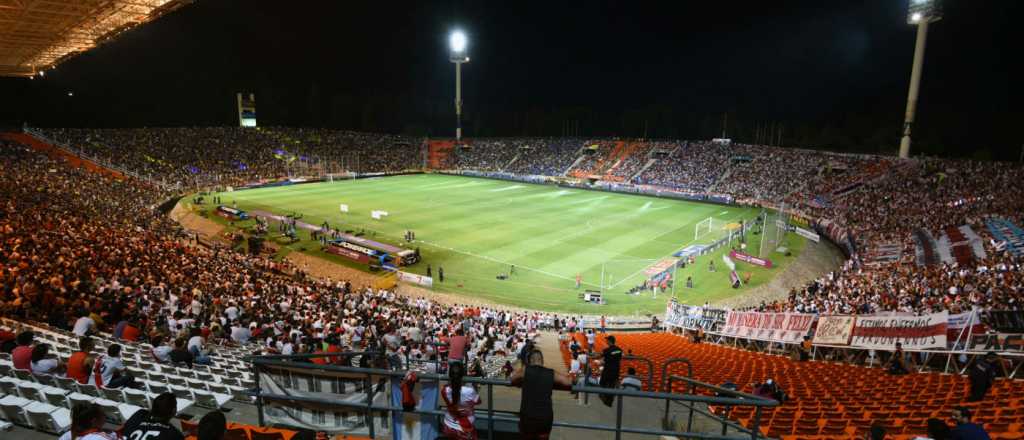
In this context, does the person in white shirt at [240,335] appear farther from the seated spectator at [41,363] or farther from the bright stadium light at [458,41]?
the bright stadium light at [458,41]

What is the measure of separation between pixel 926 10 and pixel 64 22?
233 feet

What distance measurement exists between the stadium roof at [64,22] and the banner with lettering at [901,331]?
1111 inches

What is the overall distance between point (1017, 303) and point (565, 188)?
5956 centimetres

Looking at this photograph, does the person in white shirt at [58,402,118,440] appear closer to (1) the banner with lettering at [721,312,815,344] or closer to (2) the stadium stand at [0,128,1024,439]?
(2) the stadium stand at [0,128,1024,439]

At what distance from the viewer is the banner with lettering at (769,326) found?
17859mm

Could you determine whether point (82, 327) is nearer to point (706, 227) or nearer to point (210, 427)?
point (210, 427)

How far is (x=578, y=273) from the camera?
113 feet

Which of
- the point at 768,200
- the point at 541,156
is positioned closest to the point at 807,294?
the point at 768,200

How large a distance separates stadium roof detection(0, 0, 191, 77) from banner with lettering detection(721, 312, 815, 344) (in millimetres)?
26899

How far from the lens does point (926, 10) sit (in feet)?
177

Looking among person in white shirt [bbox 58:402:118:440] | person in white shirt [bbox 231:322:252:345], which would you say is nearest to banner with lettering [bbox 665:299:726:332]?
person in white shirt [bbox 231:322:252:345]

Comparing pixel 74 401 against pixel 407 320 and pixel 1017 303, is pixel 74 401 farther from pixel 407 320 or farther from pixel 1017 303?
pixel 1017 303

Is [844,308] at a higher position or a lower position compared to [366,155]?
lower

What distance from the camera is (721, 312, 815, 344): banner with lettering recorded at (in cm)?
1786
